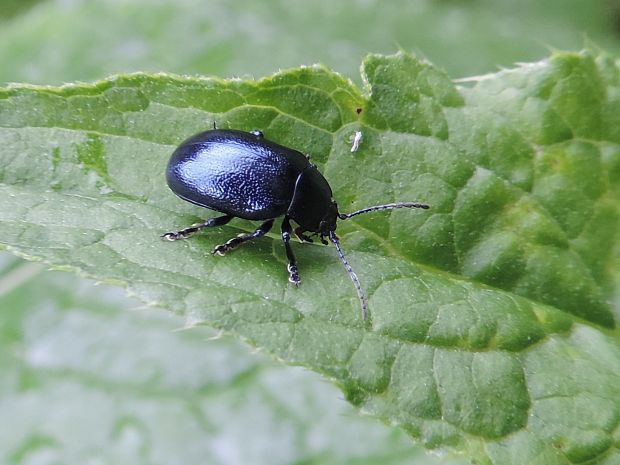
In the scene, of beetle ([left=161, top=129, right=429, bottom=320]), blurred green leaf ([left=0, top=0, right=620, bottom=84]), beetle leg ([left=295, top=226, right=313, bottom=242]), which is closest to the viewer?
beetle ([left=161, top=129, right=429, bottom=320])

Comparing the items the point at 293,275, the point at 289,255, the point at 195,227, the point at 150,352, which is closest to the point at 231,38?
the point at 150,352

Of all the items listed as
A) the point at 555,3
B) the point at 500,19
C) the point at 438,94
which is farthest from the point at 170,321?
the point at 555,3

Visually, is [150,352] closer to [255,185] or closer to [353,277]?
[255,185]

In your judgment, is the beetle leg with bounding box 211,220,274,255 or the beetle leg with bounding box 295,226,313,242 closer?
the beetle leg with bounding box 211,220,274,255

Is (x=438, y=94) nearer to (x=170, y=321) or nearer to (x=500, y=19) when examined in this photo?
(x=170, y=321)

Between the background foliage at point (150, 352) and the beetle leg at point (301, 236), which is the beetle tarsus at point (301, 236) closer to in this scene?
the beetle leg at point (301, 236)

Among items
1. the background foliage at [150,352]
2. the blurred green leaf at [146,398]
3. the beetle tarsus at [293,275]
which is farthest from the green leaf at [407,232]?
the blurred green leaf at [146,398]

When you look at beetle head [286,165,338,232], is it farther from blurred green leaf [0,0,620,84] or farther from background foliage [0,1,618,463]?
blurred green leaf [0,0,620,84]

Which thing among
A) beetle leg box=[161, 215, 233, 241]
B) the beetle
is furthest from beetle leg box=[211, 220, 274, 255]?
beetle leg box=[161, 215, 233, 241]
